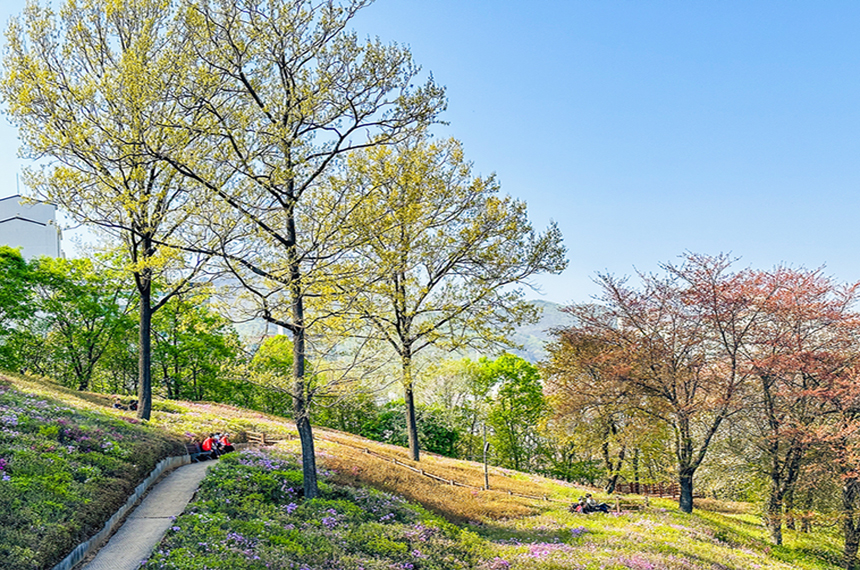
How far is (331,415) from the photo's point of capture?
56.5 m

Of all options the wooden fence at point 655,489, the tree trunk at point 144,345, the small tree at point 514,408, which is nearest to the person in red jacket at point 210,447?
the tree trunk at point 144,345

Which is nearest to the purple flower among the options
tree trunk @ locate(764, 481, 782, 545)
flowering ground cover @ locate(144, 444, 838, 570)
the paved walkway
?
flowering ground cover @ locate(144, 444, 838, 570)

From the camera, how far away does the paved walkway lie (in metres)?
8.39

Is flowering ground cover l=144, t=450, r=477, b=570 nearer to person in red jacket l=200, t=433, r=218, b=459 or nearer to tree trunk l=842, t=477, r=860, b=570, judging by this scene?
person in red jacket l=200, t=433, r=218, b=459

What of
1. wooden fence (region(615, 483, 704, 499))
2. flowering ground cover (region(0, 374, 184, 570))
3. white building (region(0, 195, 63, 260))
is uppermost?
white building (region(0, 195, 63, 260))

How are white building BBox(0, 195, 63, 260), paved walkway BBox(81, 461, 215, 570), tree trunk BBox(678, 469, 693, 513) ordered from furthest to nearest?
white building BBox(0, 195, 63, 260) < tree trunk BBox(678, 469, 693, 513) < paved walkway BBox(81, 461, 215, 570)

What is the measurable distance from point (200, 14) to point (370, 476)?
13710mm

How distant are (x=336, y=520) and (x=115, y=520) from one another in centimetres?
441

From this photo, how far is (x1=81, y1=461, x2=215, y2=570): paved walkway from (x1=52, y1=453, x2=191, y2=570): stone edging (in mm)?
137

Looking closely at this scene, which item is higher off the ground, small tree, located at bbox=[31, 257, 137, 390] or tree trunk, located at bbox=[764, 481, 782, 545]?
small tree, located at bbox=[31, 257, 137, 390]

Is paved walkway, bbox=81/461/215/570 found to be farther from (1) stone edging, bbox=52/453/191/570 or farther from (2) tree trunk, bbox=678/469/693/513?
(2) tree trunk, bbox=678/469/693/513

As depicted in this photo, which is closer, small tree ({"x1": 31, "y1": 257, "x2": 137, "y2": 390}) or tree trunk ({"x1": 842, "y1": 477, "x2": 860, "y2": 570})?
tree trunk ({"x1": 842, "y1": 477, "x2": 860, "y2": 570})

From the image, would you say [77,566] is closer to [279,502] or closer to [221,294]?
[279,502]

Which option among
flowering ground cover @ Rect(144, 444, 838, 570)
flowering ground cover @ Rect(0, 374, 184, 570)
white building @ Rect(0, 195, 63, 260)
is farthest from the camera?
white building @ Rect(0, 195, 63, 260)
